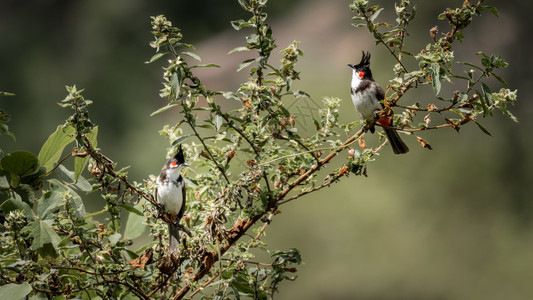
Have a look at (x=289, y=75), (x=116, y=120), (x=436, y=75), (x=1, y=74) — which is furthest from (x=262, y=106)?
(x=1, y=74)

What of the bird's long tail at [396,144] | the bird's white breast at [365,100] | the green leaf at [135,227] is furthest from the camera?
the bird's white breast at [365,100]

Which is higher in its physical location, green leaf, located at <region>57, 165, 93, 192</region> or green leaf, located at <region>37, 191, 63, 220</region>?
green leaf, located at <region>57, 165, 93, 192</region>

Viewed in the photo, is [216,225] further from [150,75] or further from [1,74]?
[1,74]

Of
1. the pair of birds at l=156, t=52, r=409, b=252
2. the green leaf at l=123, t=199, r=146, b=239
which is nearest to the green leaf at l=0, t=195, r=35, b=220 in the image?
the green leaf at l=123, t=199, r=146, b=239

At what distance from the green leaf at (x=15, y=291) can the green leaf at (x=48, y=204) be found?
86mm

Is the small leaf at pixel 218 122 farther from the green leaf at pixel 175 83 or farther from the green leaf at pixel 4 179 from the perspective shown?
the green leaf at pixel 4 179

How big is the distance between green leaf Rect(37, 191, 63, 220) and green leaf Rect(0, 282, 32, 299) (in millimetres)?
86

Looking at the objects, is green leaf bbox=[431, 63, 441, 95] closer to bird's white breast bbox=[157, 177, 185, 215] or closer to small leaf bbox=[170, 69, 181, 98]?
small leaf bbox=[170, 69, 181, 98]

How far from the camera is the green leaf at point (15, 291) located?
0.52 m

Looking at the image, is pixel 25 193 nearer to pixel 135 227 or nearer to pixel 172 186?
pixel 135 227

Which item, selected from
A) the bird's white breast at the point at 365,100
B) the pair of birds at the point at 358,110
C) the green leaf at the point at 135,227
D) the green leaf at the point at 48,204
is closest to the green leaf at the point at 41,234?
the green leaf at the point at 48,204

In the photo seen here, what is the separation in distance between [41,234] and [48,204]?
0.04m

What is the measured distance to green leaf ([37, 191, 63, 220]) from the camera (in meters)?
0.59

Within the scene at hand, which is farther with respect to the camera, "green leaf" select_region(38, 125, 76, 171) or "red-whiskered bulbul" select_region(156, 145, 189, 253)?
"red-whiskered bulbul" select_region(156, 145, 189, 253)
